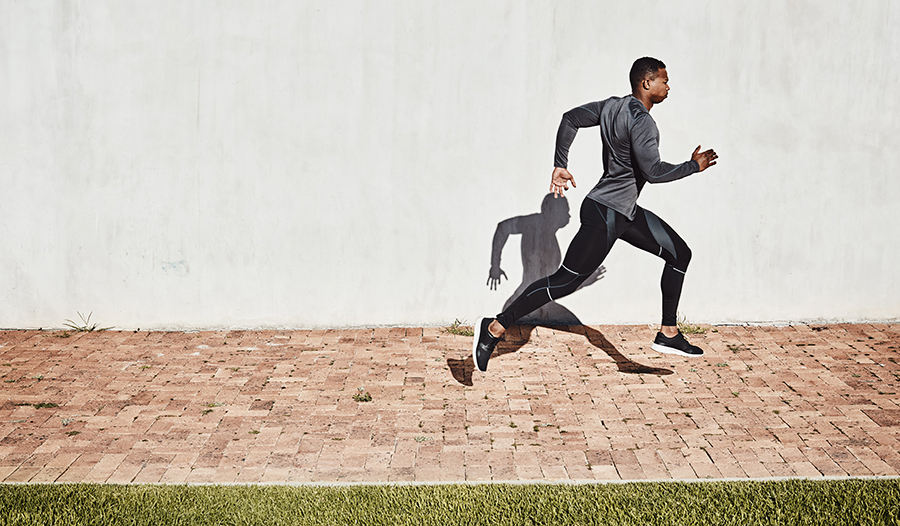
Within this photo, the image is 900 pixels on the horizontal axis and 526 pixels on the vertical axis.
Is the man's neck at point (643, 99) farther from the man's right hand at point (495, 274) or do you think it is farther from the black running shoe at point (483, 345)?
the man's right hand at point (495, 274)

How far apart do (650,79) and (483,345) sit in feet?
6.98

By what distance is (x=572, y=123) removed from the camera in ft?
19.9

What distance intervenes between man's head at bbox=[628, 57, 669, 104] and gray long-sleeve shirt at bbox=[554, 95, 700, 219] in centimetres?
9

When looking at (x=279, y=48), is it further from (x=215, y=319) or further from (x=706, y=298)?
(x=706, y=298)

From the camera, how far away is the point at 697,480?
14.9 feet

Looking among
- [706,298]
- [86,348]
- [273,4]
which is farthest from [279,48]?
[706,298]

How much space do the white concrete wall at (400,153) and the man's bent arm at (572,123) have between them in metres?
1.48

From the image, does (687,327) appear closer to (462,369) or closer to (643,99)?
(462,369)

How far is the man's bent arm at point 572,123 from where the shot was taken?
236 inches

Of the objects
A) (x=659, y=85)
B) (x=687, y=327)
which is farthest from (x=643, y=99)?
(x=687, y=327)

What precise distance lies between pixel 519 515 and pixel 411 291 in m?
3.87

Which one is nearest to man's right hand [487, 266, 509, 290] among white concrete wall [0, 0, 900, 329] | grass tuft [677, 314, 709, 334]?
white concrete wall [0, 0, 900, 329]

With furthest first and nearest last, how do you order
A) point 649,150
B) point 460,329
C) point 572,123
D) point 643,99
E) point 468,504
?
point 460,329 → point 572,123 → point 643,99 → point 649,150 → point 468,504

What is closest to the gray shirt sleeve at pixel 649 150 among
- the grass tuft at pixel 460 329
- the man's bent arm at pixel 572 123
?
the man's bent arm at pixel 572 123
